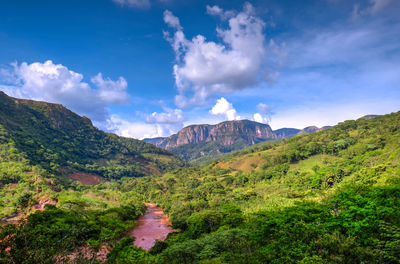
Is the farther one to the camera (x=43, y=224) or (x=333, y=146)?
(x=333, y=146)

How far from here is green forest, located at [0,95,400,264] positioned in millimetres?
21672

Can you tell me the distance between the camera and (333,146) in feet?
402

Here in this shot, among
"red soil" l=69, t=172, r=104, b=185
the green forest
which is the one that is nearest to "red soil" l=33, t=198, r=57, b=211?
the green forest

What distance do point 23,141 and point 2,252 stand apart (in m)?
180

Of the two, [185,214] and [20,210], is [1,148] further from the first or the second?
[185,214]

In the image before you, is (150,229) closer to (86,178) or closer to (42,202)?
(42,202)

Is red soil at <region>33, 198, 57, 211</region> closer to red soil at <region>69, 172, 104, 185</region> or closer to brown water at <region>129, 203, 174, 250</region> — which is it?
brown water at <region>129, 203, 174, 250</region>

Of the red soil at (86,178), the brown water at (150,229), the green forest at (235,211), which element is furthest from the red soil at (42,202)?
the red soil at (86,178)

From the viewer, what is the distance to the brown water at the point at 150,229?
186 ft

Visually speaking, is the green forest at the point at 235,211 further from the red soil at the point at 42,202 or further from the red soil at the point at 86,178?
the red soil at the point at 86,178

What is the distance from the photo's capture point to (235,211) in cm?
5134

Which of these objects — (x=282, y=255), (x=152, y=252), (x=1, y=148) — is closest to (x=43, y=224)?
(x=152, y=252)

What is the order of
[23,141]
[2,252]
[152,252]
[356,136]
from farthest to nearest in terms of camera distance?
[23,141]
[356,136]
[152,252]
[2,252]

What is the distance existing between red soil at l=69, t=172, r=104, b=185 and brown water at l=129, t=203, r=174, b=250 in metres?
82.5
